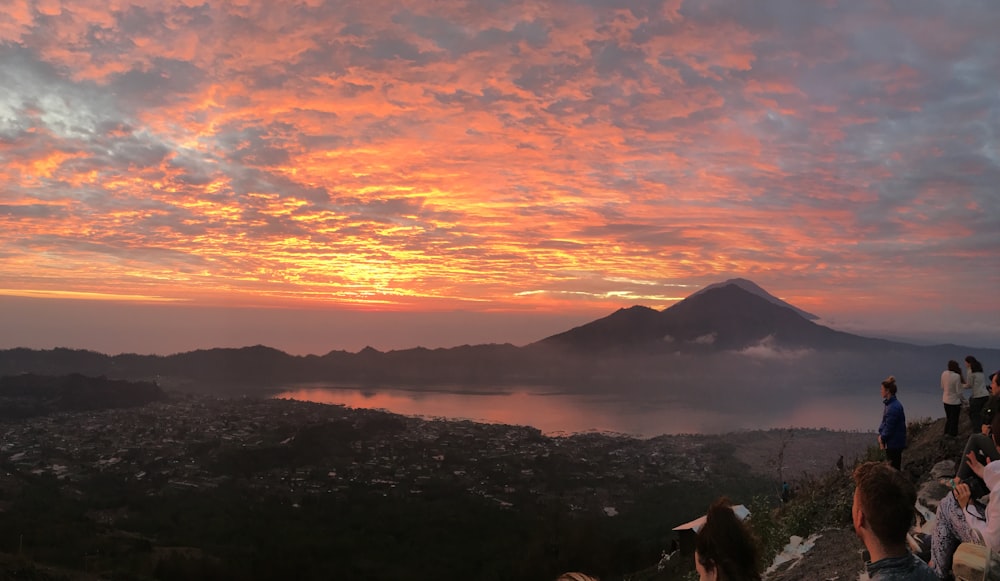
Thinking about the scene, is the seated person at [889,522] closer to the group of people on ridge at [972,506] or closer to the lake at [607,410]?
the group of people on ridge at [972,506]

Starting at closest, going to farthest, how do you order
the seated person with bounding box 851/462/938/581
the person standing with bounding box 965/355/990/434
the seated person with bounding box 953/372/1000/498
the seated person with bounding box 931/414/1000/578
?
the seated person with bounding box 851/462/938/581 → the seated person with bounding box 931/414/1000/578 → the seated person with bounding box 953/372/1000/498 → the person standing with bounding box 965/355/990/434

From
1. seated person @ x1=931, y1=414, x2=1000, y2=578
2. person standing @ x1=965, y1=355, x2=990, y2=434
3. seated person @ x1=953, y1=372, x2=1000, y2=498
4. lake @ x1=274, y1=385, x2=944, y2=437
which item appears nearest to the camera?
seated person @ x1=931, y1=414, x2=1000, y2=578

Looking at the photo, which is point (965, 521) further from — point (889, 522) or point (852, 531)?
point (852, 531)

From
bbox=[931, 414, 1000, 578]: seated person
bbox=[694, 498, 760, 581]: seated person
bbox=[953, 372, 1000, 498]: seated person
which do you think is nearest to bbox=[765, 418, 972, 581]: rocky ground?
bbox=[953, 372, 1000, 498]: seated person

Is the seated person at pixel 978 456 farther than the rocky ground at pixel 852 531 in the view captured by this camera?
No

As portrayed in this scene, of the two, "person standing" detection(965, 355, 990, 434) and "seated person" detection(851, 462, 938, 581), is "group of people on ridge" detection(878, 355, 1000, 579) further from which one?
"person standing" detection(965, 355, 990, 434)

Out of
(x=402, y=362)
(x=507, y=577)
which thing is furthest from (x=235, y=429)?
(x=402, y=362)

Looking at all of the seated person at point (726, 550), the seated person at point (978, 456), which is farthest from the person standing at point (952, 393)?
the seated person at point (726, 550)
